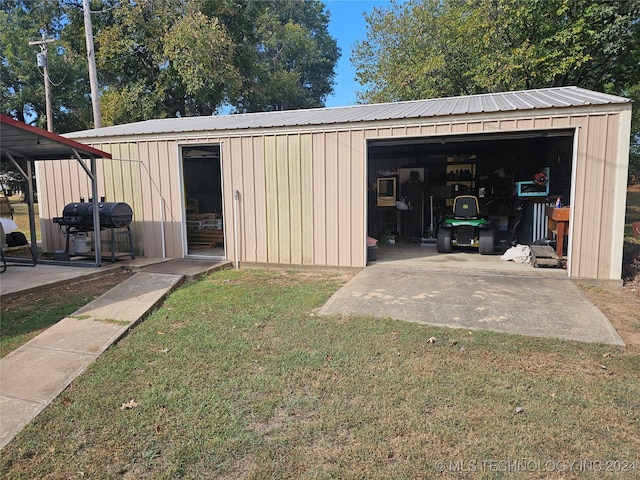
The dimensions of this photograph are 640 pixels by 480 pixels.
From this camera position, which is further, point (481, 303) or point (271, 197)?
point (271, 197)

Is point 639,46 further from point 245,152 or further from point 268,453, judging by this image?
point 268,453

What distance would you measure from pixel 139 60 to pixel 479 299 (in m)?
17.6

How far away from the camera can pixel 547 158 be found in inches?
350

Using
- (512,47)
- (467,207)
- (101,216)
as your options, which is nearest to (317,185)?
(467,207)

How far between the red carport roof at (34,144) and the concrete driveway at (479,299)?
14.4ft

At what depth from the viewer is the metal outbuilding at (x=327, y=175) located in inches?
218

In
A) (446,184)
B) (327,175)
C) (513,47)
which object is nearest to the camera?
(327,175)

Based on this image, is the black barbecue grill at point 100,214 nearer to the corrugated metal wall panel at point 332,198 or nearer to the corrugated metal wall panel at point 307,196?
the corrugated metal wall panel at point 307,196

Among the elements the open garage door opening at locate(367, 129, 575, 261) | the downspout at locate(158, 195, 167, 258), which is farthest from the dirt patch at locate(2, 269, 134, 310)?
the open garage door opening at locate(367, 129, 575, 261)

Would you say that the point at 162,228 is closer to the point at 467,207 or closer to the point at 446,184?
the point at 467,207

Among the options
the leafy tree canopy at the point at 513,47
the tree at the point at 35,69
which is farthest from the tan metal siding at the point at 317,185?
the tree at the point at 35,69

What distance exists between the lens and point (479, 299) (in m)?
4.82

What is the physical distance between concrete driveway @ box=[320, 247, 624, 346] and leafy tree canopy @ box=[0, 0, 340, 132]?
13.4m

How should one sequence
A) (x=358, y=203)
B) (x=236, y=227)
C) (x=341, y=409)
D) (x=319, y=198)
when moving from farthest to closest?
(x=236, y=227)
(x=319, y=198)
(x=358, y=203)
(x=341, y=409)
